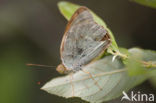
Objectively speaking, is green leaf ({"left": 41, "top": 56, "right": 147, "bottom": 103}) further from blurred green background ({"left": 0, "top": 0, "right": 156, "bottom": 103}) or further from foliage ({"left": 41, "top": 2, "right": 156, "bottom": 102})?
blurred green background ({"left": 0, "top": 0, "right": 156, "bottom": 103})

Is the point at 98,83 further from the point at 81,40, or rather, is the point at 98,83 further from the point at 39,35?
the point at 39,35

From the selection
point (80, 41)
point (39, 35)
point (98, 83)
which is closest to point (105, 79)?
point (98, 83)

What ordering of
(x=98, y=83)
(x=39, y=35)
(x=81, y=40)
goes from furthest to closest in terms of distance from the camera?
(x=39, y=35) → (x=81, y=40) → (x=98, y=83)

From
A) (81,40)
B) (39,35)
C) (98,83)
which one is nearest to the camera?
(98,83)

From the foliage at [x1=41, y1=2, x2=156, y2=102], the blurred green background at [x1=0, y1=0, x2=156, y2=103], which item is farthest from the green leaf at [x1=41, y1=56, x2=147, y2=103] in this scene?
the blurred green background at [x1=0, y1=0, x2=156, y2=103]

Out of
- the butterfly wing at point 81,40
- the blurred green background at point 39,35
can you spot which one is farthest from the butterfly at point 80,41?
the blurred green background at point 39,35

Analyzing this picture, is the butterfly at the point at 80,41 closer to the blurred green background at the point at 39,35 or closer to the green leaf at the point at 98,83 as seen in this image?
the green leaf at the point at 98,83
